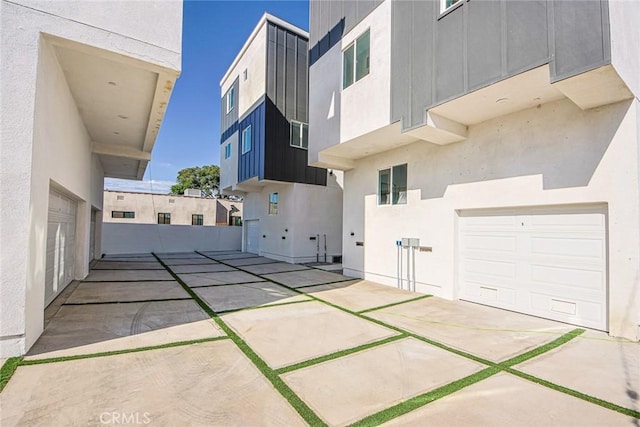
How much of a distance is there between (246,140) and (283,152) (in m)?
2.44

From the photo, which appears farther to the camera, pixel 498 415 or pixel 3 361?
pixel 3 361

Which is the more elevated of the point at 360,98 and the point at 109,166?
the point at 360,98

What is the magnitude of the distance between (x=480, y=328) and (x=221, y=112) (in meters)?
18.0

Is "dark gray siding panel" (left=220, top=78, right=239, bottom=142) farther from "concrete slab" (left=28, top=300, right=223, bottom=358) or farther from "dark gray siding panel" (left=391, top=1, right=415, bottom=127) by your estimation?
"concrete slab" (left=28, top=300, right=223, bottom=358)

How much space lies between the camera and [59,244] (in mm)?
6422

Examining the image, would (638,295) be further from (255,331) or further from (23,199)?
(23,199)

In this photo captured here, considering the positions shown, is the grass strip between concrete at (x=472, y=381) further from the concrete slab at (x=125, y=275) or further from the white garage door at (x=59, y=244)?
the concrete slab at (x=125, y=275)

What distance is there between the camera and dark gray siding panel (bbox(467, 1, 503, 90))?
4.80 metres

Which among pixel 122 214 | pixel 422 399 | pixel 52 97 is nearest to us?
pixel 422 399

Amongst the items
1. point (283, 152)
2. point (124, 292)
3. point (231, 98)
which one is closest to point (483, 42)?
point (124, 292)

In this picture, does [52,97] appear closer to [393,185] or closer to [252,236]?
[393,185]

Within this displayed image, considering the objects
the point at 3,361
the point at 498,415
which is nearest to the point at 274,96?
the point at 3,361

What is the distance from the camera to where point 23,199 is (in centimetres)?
347

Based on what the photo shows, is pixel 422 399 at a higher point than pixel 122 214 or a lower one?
lower
